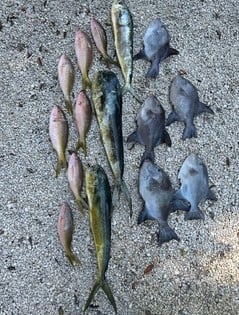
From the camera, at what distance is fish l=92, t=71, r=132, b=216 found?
3014 millimetres

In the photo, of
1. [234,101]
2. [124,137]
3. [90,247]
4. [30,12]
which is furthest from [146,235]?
[30,12]

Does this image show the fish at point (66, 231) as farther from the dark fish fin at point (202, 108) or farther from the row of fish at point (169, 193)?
the dark fish fin at point (202, 108)

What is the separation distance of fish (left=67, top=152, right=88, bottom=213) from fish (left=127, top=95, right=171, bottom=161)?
28 cm

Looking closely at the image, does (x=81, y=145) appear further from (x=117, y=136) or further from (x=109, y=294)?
(x=109, y=294)

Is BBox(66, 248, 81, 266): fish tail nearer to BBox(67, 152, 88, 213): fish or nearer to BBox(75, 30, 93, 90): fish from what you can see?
BBox(67, 152, 88, 213): fish

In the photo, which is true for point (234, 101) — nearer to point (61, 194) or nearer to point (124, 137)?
point (124, 137)

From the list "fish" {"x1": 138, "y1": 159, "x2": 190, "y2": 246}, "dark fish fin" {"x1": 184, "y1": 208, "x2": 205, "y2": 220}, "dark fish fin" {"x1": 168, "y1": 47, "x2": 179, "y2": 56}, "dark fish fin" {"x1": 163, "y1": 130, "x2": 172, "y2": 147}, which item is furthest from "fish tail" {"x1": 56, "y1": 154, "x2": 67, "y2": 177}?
"dark fish fin" {"x1": 168, "y1": 47, "x2": 179, "y2": 56}

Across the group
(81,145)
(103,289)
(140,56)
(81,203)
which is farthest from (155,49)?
(103,289)

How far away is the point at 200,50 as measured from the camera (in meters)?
3.34

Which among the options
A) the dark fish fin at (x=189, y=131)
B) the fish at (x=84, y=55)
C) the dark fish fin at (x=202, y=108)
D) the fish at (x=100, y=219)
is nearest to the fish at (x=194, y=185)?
the dark fish fin at (x=189, y=131)

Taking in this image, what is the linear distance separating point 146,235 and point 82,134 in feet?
1.67

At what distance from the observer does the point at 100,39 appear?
3168 millimetres

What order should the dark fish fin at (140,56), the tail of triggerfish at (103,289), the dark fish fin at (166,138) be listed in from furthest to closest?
1. the dark fish fin at (140,56)
2. the dark fish fin at (166,138)
3. the tail of triggerfish at (103,289)

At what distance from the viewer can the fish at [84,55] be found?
10.2 ft
